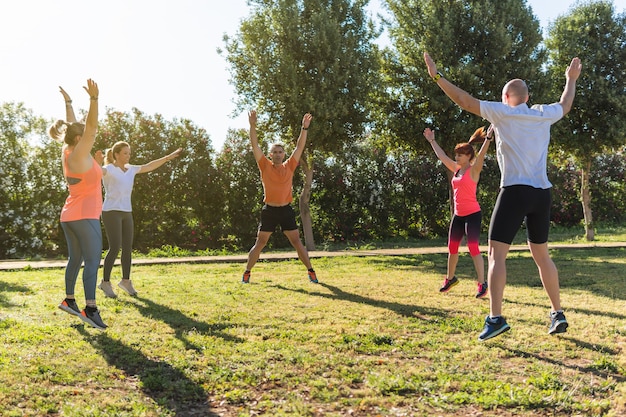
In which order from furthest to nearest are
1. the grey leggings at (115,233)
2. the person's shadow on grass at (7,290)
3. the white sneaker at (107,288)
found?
the white sneaker at (107,288) → the grey leggings at (115,233) → the person's shadow on grass at (7,290)

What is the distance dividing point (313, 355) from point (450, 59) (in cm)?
1193

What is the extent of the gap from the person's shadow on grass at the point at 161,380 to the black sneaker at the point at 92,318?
424 mm

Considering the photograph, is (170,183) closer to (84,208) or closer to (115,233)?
(115,233)

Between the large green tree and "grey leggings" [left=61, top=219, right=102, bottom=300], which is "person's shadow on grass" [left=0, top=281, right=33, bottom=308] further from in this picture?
the large green tree

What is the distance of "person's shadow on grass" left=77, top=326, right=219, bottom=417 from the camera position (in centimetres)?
373

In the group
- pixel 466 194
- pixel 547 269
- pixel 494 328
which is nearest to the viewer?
pixel 494 328

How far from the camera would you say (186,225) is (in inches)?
688

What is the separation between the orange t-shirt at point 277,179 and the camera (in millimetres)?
8570

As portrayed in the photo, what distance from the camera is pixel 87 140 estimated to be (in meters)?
5.41

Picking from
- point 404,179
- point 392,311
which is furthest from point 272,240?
point 392,311

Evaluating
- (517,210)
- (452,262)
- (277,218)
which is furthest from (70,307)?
(452,262)

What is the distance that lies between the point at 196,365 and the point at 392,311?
105 inches

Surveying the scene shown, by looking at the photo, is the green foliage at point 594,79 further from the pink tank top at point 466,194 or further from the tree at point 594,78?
the pink tank top at point 466,194

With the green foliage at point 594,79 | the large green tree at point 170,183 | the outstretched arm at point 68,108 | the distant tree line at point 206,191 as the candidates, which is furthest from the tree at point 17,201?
the green foliage at point 594,79
